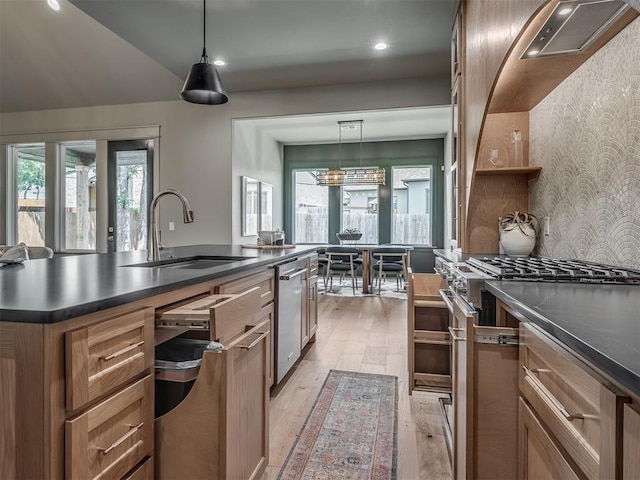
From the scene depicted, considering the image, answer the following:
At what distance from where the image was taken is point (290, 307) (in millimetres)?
2633

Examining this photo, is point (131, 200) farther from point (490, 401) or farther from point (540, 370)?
point (540, 370)

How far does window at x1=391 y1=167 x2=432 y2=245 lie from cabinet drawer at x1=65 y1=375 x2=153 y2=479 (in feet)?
23.0

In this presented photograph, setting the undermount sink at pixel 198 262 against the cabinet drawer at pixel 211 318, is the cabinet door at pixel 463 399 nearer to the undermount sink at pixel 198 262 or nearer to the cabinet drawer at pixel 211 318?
the cabinet drawer at pixel 211 318

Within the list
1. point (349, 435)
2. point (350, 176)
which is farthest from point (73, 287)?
point (350, 176)

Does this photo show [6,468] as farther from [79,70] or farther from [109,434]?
[79,70]

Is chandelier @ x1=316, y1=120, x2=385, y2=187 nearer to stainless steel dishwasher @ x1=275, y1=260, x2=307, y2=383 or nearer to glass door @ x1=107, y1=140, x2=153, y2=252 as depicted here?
glass door @ x1=107, y1=140, x2=153, y2=252

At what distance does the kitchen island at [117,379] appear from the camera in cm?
82

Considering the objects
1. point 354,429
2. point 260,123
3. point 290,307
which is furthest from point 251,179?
point 354,429

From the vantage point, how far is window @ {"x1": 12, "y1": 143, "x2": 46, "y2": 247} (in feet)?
19.1

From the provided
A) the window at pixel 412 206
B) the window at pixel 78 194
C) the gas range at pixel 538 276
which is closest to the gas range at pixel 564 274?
the gas range at pixel 538 276

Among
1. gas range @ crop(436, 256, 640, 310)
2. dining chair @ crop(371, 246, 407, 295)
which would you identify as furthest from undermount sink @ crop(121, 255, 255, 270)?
dining chair @ crop(371, 246, 407, 295)

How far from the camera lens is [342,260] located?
646 centimetres

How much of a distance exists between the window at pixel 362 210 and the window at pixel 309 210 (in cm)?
44

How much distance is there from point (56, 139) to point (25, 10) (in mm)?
1948
